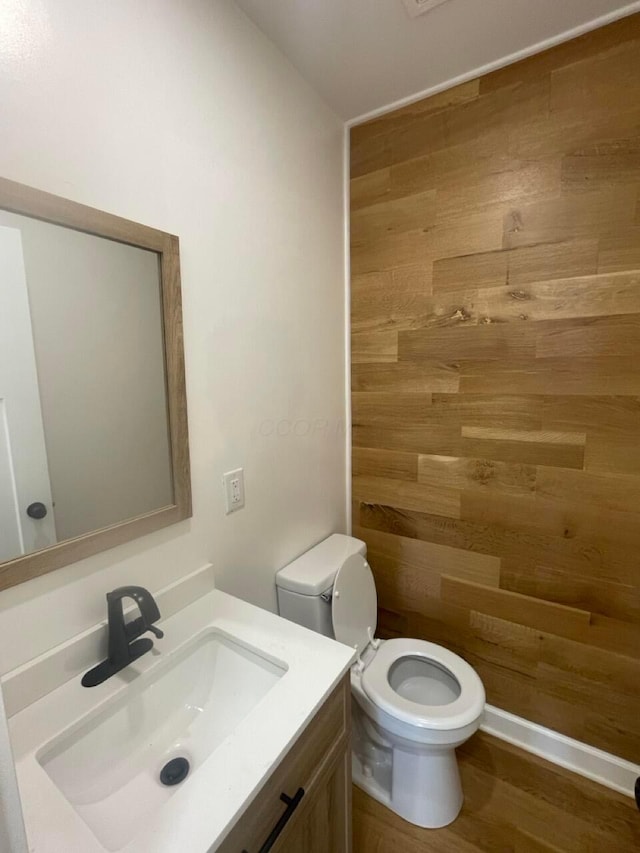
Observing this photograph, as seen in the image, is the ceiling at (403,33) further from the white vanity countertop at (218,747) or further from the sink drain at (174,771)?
the sink drain at (174,771)

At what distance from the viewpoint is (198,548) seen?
3.69 feet

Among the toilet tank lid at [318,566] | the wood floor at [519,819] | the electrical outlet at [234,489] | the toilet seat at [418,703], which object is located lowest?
the wood floor at [519,819]

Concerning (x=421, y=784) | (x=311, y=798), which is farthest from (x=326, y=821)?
(x=421, y=784)

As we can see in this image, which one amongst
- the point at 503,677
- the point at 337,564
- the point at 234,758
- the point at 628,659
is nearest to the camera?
the point at 234,758

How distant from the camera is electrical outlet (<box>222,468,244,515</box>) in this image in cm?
120

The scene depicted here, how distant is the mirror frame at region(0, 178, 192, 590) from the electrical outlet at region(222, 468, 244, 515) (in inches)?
6.0

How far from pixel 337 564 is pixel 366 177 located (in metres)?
1.62

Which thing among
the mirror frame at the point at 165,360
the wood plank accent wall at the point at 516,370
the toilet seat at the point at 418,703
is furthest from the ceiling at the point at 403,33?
the toilet seat at the point at 418,703

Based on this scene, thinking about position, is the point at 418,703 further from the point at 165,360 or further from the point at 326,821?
the point at 165,360

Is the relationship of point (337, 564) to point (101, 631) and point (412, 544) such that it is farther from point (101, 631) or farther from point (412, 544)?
point (101, 631)

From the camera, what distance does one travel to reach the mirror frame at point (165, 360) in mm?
740

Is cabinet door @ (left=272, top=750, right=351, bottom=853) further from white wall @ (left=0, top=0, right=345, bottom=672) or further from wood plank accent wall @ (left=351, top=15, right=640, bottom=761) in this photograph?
wood plank accent wall @ (left=351, top=15, right=640, bottom=761)

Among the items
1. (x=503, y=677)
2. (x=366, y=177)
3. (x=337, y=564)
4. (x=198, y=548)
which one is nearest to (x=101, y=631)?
(x=198, y=548)

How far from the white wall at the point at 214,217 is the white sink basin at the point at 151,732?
20 cm
